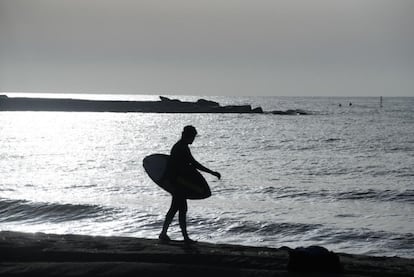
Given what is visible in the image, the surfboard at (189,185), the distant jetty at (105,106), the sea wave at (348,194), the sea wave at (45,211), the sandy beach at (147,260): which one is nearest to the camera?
the sandy beach at (147,260)

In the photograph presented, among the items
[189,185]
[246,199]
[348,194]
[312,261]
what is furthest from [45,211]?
[312,261]

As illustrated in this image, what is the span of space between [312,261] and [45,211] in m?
12.1

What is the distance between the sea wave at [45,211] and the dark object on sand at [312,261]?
1044cm

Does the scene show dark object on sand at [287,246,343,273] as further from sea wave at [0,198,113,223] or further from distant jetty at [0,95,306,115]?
distant jetty at [0,95,306,115]

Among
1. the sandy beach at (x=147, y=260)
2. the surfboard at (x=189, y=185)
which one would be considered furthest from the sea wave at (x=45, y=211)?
the surfboard at (x=189, y=185)

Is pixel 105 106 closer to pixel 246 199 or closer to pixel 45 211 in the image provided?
pixel 246 199

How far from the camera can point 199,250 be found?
8539mm

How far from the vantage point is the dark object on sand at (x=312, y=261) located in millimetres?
7352

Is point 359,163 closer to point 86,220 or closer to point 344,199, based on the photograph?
point 344,199

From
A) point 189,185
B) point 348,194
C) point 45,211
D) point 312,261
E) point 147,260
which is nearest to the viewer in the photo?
point 312,261

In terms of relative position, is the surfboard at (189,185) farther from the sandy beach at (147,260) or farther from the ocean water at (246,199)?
the ocean water at (246,199)

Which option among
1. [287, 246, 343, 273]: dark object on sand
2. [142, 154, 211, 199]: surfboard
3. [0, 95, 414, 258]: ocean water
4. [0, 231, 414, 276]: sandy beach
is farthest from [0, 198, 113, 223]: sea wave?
[287, 246, 343, 273]: dark object on sand

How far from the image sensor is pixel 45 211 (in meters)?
17.8

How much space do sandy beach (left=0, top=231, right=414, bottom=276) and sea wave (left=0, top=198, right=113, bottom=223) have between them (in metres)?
7.45
